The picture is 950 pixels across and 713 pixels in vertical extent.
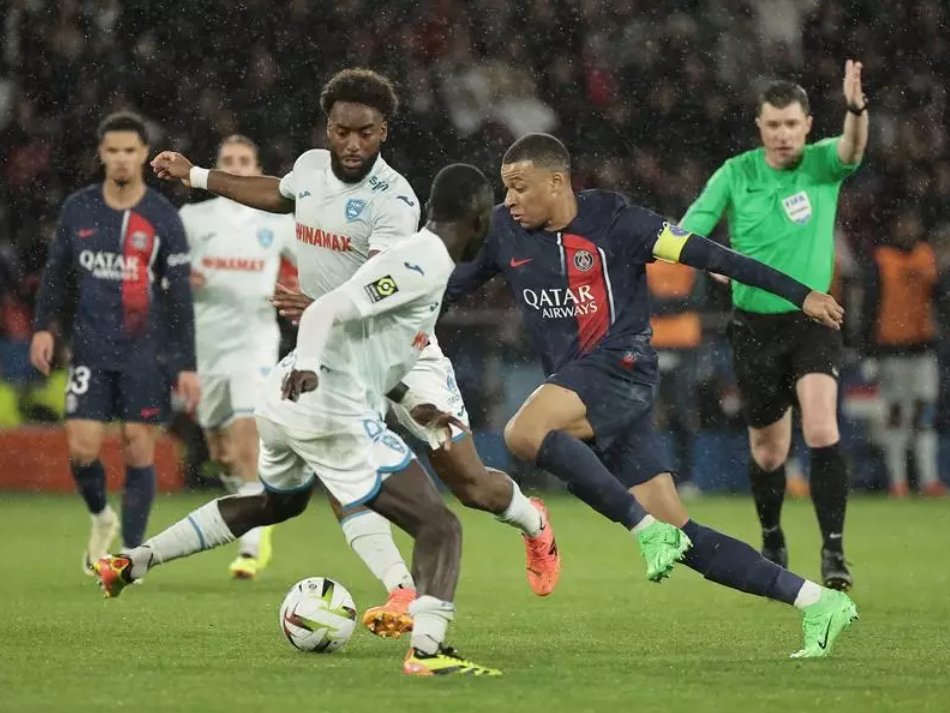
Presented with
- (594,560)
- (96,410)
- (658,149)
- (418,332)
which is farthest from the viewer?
(658,149)

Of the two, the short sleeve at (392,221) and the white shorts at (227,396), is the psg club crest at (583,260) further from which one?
the white shorts at (227,396)

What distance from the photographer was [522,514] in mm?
7520

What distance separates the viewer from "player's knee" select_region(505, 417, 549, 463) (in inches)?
268

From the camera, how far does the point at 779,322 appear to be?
28.8 feet

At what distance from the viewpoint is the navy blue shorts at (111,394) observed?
9.42 metres

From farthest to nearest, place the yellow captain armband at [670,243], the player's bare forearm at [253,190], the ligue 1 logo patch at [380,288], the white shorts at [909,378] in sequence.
Answer: the white shorts at [909,378] < the player's bare forearm at [253,190] < the yellow captain armband at [670,243] < the ligue 1 logo patch at [380,288]

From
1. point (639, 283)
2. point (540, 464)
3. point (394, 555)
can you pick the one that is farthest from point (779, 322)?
point (394, 555)

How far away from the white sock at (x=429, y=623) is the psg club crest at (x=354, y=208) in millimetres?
1761

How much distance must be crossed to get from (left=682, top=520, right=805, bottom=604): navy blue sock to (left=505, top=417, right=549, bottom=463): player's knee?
66 cm

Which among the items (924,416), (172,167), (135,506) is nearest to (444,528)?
(172,167)

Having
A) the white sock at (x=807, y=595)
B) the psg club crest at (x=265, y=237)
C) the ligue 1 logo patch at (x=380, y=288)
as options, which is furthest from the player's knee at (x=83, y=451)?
the white sock at (x=807, y=595)

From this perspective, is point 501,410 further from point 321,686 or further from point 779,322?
point 321,686

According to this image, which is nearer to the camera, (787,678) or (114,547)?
(787,678)

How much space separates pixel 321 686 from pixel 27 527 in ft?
23.4
